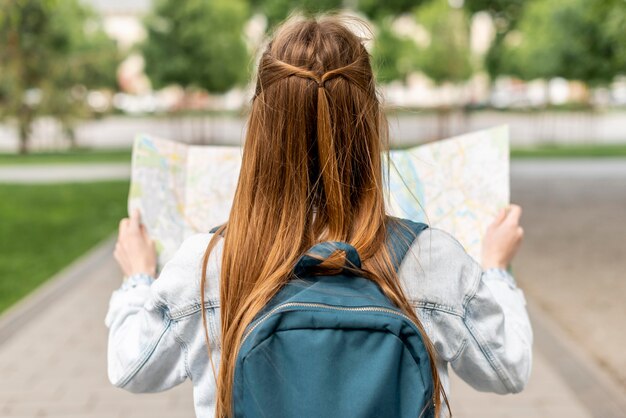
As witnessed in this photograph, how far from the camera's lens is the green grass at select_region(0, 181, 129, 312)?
26.4 feet

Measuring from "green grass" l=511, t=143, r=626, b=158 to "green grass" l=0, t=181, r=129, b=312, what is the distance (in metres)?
10.5

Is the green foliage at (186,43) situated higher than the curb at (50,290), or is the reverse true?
the green foliage at (186,43)

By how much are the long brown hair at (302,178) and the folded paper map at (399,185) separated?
0.43 meters

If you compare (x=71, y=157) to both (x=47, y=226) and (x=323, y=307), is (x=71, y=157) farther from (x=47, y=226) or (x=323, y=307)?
(x=323, y=307)

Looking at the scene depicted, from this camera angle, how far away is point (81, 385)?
4.75 meters

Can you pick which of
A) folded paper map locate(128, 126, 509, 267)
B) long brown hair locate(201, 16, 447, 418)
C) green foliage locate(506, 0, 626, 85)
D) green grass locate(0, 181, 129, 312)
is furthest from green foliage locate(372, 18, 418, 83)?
long brown hair locate(201, 16, 447, 418)

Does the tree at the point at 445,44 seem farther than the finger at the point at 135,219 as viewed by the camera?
Yes

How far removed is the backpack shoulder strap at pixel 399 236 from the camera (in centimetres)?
148

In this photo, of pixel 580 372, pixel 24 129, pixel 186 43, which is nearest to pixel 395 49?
pixel 186 43

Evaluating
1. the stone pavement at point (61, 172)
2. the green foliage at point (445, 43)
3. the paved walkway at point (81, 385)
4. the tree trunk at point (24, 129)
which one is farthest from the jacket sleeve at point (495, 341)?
the green foliage at point (445, 43)

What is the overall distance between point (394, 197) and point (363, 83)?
565 millimetres

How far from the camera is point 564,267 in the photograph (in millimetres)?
7875

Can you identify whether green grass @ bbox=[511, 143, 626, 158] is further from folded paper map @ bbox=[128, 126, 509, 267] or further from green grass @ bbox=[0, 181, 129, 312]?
folded paper map @ bbox=[128, 126, 509, 267]

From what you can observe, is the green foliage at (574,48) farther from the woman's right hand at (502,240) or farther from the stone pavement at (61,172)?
the woman's right hand at (502,240)
